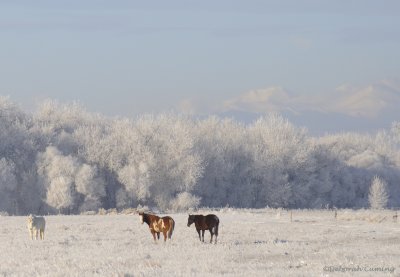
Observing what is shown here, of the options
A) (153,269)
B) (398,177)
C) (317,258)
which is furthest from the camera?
(398,177)

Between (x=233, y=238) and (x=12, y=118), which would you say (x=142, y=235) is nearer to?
(x=233, y=238)

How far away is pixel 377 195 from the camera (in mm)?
96625

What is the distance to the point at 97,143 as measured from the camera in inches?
3474

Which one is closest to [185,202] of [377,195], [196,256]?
[377,195]

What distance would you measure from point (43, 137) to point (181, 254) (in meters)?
67.0

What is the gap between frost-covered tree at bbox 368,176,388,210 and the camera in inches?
3736

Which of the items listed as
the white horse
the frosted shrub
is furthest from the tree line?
the white horse

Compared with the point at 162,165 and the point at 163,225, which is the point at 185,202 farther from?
the point at 163,225

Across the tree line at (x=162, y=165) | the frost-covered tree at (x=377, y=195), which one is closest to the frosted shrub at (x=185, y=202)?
the tree line at (x=162, y=165)

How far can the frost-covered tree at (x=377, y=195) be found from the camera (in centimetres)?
9490

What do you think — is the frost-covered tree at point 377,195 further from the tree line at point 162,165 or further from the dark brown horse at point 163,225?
the dark brown horse at point 163,225

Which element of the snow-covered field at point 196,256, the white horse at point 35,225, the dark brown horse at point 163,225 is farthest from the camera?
the white horse at point 35,225

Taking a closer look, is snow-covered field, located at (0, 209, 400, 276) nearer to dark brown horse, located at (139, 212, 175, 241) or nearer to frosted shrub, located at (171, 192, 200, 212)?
dark brown horse, located at (139, 212, 175, 241)

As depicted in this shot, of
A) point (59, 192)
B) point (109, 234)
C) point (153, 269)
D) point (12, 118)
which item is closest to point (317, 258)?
point (153, 269)
